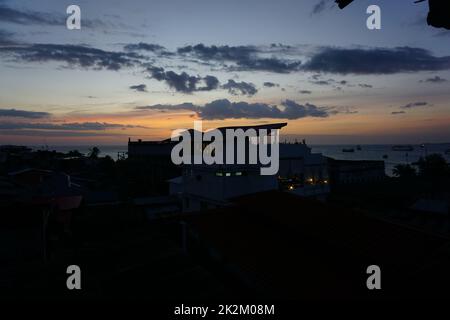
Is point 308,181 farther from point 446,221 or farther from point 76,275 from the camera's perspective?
point 76,275

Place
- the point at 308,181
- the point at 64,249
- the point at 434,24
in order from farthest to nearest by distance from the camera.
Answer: the point at 308,181 → the point at 64,249 → the point at 434,24

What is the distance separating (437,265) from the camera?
7699 mm

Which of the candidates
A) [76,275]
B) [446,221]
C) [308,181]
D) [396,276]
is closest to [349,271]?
[396,276]

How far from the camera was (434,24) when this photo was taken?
2.65m

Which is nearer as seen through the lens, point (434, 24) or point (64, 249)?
point (434, 24)

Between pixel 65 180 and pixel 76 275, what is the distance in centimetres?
2053
